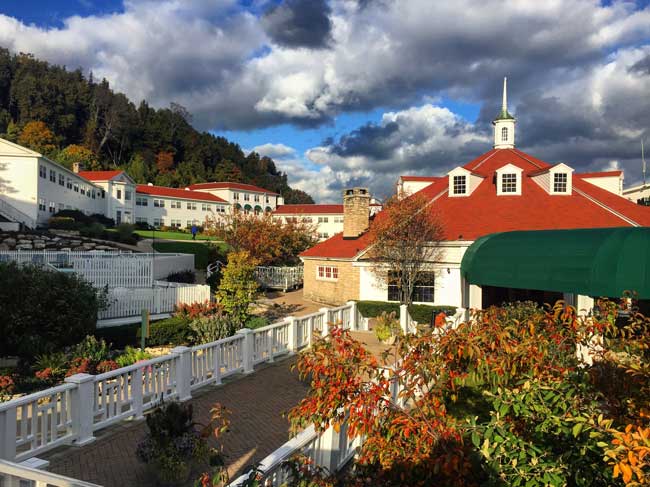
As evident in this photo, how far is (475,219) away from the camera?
2448 centimetres

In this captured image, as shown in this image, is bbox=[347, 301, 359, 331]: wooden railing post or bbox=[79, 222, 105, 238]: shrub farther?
bbox=[79, 222, 105, 238]: shrub

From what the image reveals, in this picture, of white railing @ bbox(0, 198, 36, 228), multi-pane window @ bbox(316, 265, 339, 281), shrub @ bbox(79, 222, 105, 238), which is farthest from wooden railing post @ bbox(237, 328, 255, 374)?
white railing @ bbox(0, 198, 36, 228)

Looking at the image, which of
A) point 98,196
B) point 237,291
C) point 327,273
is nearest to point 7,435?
point 237,291

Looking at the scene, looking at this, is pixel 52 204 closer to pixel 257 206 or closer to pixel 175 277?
pixel 175 277

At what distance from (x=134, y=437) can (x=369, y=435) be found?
16.9 ft

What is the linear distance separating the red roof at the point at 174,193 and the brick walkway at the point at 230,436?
64853 millimetres

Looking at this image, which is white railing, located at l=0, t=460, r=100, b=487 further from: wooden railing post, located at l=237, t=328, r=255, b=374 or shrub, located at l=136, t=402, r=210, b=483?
wooden railing post, located at l=237, t=328, r=255, b=374

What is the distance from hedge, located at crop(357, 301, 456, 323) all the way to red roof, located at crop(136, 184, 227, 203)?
55581 mm

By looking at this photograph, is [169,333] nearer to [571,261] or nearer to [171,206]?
[571,261]

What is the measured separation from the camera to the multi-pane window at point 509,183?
26.9 m

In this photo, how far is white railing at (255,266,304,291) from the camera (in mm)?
34688

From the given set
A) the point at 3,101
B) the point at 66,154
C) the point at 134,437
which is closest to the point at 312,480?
the point at 134,437

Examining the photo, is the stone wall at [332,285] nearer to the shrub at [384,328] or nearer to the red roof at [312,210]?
the shrub at [384,328]

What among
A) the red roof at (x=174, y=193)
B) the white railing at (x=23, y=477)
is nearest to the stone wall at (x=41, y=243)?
the white railing at (x=23, y=477)
